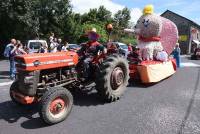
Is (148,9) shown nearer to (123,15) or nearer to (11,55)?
(11,55)

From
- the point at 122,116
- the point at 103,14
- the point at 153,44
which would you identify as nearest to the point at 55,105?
the point at 122,116

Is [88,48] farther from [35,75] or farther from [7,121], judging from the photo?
[7,121]

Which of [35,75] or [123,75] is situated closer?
[35,75]

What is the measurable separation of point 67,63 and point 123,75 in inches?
71.4

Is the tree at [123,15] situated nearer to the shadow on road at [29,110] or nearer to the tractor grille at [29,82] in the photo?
the shadow on road at [29,110]

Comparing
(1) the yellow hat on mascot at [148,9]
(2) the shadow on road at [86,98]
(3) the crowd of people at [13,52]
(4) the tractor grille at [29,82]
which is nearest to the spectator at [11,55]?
(3) the crowd of people at [13,52]

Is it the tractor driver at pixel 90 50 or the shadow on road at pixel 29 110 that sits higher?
the tractor driver at pixel 90 50

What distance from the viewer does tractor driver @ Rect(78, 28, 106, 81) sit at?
6.71 meters

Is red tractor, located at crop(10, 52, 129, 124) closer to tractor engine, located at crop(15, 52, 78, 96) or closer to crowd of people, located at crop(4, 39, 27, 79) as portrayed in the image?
tractor engine, located at crop(15, 52, 78, 96)

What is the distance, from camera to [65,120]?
5543 mm

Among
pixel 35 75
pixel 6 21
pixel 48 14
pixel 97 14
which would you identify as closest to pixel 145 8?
pixel 35 75

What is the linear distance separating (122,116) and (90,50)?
→ 79.9 inches

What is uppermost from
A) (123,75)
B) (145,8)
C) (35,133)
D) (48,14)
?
(48,14)

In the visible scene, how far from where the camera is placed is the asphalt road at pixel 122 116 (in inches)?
200
